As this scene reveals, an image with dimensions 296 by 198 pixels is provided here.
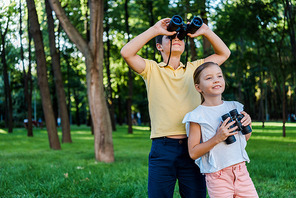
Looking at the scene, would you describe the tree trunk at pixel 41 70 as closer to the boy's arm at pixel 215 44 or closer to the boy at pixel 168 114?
the boy at pixel 168 114

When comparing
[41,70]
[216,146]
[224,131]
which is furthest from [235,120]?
[41,70]

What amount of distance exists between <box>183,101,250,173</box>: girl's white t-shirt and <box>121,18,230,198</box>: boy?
21cm

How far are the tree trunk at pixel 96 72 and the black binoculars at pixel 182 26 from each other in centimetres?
590

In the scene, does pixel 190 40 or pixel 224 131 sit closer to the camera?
pixel 224 131

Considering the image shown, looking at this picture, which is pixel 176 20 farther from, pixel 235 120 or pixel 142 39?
pixel 235 120

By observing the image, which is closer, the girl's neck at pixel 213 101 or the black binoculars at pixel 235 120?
the black binoculars at pixel 235 120

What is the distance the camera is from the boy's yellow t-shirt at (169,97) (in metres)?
2.70

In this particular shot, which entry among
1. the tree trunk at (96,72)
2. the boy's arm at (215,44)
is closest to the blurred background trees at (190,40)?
the boy's arm at (215,44)

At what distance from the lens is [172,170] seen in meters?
2.70

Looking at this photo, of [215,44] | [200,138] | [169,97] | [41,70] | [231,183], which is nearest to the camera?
[231,183]

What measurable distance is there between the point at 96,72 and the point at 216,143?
6.38 meters

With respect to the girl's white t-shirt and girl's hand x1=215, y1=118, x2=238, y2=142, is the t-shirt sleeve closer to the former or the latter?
the girl's white t-shirt

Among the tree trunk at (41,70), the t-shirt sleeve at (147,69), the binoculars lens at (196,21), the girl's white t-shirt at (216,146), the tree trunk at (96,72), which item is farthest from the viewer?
the tree trunk at (41,70)

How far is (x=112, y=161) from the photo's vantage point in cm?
855
